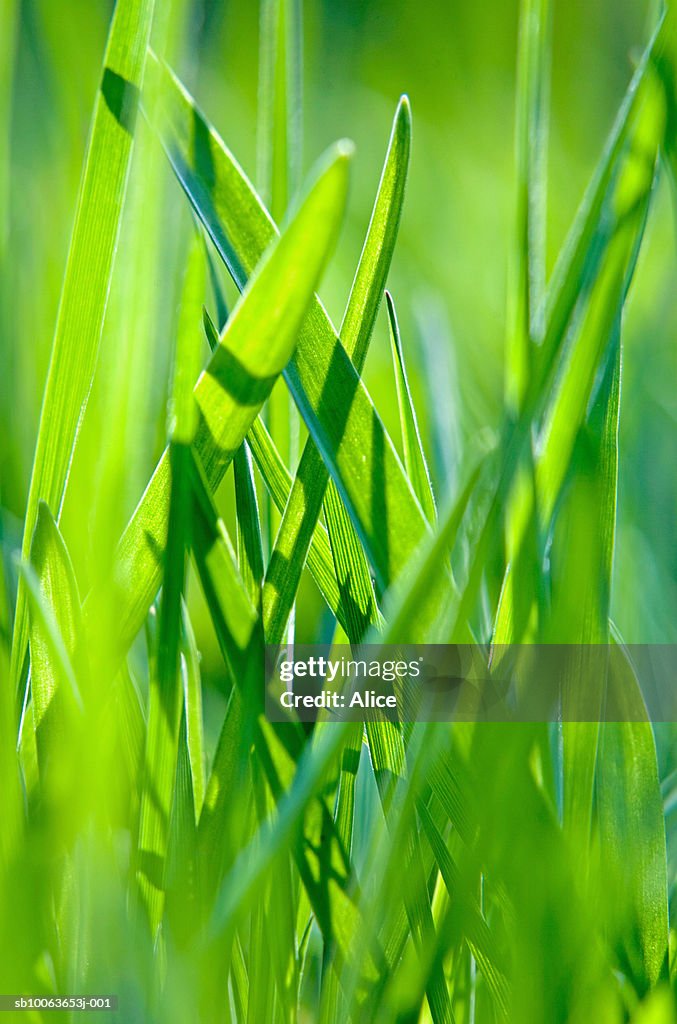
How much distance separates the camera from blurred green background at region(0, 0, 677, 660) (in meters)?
0.27

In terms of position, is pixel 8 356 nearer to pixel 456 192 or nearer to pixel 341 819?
pixel 341 819

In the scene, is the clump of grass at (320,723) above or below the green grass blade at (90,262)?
below

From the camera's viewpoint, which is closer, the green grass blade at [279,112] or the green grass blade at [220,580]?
the green grass blade at [220,580]

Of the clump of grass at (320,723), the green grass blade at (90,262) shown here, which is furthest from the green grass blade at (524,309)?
the green grass blade at (90,262)

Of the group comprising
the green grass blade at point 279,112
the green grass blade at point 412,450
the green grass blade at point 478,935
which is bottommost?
the green grass blade at point 478,935

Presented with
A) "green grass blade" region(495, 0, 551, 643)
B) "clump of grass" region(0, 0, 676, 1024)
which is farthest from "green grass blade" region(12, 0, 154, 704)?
"green grass blade" region(495, 0, 551, 643)

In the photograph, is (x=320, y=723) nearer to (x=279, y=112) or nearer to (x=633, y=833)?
(x=633, y=833)

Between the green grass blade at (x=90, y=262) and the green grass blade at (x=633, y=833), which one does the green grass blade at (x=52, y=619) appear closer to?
the green grass blade at (x=90, y=262)

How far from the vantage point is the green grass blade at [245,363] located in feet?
0.56

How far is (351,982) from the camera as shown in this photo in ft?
0.64

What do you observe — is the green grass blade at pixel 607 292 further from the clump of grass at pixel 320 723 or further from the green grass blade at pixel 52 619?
the green grass blade at pixel 52 619

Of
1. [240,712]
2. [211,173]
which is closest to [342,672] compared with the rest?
[240,712]

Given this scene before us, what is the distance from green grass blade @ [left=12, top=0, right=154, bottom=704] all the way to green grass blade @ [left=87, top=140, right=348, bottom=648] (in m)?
0.04

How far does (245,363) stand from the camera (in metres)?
0.20
